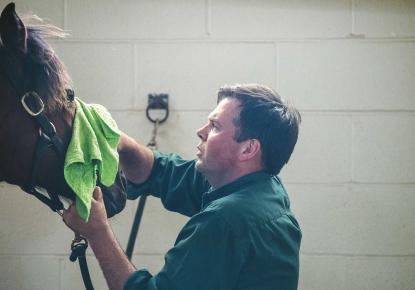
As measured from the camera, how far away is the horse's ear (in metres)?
0.77

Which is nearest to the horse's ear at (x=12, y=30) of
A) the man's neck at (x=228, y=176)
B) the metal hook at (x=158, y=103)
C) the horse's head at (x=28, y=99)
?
the horse's head at (x=28, y=99)

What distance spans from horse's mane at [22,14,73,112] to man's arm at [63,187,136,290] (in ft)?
0.71

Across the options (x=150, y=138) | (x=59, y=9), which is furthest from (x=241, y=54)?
(x=59, y=9)

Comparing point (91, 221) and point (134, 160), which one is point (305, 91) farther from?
point (91, 221)

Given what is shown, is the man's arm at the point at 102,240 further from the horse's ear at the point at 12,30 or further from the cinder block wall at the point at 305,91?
the cinder block wall at the point at 305,91

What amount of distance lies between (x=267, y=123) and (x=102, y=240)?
0.45 metres

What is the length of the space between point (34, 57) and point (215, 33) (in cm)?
90

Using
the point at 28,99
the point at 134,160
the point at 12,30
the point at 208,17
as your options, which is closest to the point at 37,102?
the point at 28,99

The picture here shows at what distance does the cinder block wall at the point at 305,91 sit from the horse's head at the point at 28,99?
74cm

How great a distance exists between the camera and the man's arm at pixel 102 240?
92 cm

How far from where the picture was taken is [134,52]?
64.6 inches

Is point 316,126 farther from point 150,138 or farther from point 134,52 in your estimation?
point 134,52

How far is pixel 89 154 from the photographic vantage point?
0.91 metres

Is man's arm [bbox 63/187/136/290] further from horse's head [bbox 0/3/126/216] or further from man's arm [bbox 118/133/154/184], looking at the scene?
man's arm [bbox 118/133/154/184]
